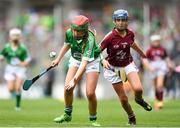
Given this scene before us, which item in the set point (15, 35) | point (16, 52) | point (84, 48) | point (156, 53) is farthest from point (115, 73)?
point (16, 52)

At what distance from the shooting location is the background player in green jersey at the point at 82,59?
54.0ft

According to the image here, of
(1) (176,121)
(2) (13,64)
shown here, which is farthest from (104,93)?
(1) (176,121)

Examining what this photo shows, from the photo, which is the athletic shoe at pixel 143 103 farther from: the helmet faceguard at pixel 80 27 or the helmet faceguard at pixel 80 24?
the helmet faceguard at pixel 80 24

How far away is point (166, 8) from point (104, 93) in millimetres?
6075

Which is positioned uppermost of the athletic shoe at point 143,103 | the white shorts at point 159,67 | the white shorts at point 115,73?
the white shorts at point 159,67

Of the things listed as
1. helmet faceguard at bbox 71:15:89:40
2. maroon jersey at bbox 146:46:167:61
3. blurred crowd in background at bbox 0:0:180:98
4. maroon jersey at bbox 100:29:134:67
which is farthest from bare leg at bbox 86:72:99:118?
blurred crowd in background at bbox 0:0:180:98

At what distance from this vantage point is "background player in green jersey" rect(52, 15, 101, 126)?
1645 centimetres

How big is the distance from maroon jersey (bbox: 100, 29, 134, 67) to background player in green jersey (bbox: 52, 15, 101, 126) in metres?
0.58

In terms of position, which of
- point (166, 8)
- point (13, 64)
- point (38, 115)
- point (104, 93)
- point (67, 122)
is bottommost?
point (67, 122)

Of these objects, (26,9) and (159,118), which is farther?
(26,9)

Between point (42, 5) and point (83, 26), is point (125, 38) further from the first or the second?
point (42, 5)

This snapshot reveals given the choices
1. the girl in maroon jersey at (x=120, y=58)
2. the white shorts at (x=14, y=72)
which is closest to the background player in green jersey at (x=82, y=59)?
the girl in maroon jersey at (x=120, y=58)

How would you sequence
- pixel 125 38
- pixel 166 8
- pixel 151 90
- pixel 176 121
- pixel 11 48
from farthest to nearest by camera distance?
pixel 166 8
pixel 151 90
pixel 11 48
pixel 176 121
pixel 125 38

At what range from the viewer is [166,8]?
39.2 meters
